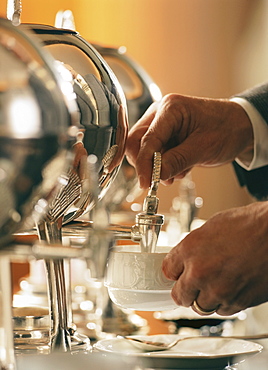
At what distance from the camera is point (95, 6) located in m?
3.01

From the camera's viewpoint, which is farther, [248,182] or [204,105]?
[248,182]

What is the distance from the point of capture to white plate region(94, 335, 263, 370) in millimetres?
528

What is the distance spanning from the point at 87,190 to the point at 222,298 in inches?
8.0

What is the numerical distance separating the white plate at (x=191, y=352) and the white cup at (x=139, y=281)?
0.12ft

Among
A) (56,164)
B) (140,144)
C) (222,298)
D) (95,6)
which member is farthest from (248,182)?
(95,6)

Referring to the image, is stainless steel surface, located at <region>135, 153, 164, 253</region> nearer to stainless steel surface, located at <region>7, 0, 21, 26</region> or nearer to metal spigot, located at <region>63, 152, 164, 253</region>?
metal spigot, located at <region>63, 152, 164, 253</region>

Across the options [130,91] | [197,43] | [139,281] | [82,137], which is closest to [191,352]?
[139,281]

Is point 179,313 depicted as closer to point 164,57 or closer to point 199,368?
point 199,368

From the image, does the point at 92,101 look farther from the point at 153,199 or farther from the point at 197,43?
the point at 197,43

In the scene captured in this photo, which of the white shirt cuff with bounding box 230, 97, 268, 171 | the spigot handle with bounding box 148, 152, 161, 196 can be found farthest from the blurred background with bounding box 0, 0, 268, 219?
the spigot handle with bounding box 148, 152, 161, 196

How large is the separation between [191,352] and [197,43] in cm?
273

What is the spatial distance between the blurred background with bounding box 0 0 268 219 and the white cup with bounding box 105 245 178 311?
2.56m

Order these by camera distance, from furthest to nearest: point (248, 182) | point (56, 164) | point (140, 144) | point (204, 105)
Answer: point (248, 182), point (204, 105), point (140, 144), point (56, 164)

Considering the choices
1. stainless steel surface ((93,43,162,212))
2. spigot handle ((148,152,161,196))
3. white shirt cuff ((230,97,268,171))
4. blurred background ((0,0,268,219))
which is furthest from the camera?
blurred background ((0,0,268,219))
